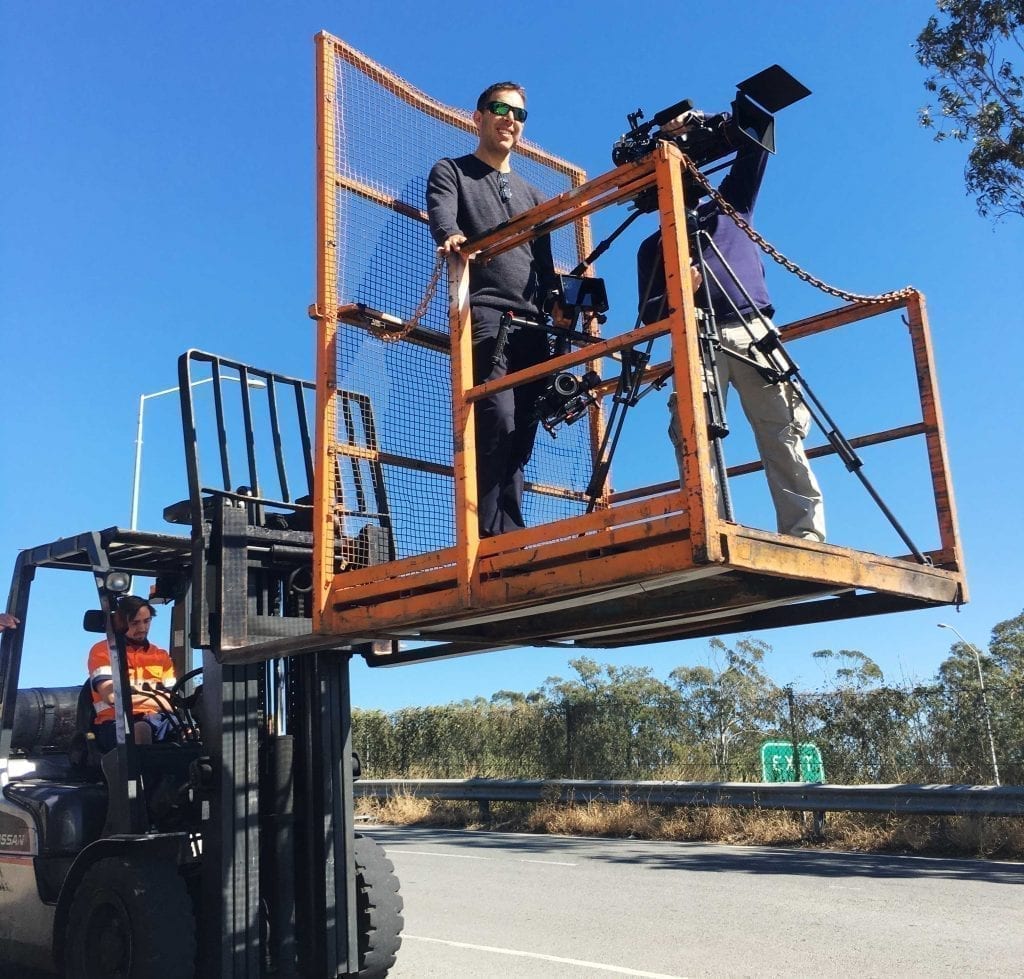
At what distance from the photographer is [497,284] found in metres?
4.38

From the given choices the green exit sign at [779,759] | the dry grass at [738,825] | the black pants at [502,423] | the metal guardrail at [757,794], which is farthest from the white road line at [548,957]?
the green exit sign at [779,759]

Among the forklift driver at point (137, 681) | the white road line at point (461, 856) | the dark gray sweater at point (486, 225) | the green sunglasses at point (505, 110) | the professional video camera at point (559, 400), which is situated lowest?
the white road line at point (461, 856)

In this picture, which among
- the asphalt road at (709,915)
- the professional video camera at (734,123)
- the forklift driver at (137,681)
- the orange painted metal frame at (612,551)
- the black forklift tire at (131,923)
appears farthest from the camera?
the asphalt road at (709,915)

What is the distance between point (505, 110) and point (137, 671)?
351 centimetres

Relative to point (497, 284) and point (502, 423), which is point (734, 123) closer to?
point (497, 284)

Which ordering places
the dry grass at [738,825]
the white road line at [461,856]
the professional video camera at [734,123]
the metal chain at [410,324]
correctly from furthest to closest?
1. the dry grass at [738,825]
2. the white road line at [461,856]
3. the metal chain at [410,324]
4. the professional video camera at [734,123]

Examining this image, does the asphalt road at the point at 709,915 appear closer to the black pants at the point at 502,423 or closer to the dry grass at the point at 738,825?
the dry grass at the point at 738,825

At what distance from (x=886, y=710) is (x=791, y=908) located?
798 centimetres

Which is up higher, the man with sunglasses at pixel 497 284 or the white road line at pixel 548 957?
the man with sunglasses at pixel 497 284

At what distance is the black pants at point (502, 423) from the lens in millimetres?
4164

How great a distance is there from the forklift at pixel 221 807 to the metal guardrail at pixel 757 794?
8848 millimetres

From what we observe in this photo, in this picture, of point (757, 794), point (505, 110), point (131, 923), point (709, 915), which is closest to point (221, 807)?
point (131, 923)

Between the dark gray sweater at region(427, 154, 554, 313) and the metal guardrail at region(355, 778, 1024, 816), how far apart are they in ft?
32.2

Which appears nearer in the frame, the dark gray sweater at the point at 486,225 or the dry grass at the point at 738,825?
the dark gray sweater at the point at 486,225
